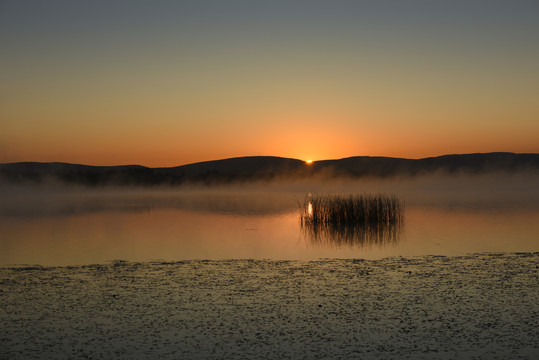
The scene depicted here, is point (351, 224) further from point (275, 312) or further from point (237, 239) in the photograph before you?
point (275, 312)

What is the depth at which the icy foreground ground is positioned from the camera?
7.07 m

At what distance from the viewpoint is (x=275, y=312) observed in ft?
28.7

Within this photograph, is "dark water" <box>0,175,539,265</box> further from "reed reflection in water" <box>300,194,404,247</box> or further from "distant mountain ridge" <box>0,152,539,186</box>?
"distant mountain ridge" <box>0,152,539,186</box>

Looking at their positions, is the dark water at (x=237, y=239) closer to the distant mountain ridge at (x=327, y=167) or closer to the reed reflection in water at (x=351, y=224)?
the reed reflection in water at (x=351, y=224)

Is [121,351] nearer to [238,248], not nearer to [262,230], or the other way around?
[238,248]

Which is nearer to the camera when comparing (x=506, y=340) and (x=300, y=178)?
(x=506, y=340)

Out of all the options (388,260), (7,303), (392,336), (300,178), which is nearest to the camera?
(392,336)

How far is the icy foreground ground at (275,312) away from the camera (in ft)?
23.2

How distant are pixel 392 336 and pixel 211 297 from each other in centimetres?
369

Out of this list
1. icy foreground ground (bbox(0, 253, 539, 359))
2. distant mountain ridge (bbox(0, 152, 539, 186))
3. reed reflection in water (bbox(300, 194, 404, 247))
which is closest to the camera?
icy foreground ground (bbox(0, 253, 539, 359))

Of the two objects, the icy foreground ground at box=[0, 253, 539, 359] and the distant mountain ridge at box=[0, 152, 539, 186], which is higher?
the distant mountain ridge at box=[0, 152, 539, 186]

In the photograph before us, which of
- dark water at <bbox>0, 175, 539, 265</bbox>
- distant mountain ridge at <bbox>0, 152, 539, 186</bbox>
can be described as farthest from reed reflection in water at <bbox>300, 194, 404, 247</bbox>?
distant mountain ridge at <bbox>0, 152, 539, 186</bbox>

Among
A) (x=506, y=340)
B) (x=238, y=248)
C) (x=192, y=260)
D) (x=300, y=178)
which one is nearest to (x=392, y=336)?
(x=506, y=340)

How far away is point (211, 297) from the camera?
9.84 m
